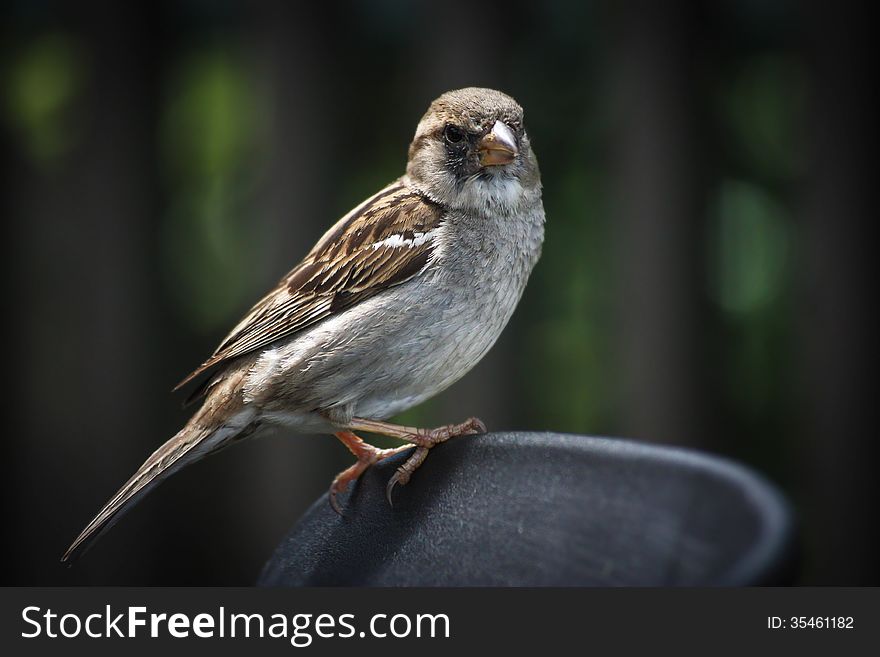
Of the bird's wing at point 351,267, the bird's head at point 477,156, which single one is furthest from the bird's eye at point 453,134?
the bird's wing at point 351,267

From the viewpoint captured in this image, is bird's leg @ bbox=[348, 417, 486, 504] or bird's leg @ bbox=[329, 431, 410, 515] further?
bird's leg @ bbox=[329, 431, 410, 515]

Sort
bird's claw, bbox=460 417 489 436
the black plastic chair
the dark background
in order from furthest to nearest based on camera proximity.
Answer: the dark background < bird's claw, bbox=460 417 489 436 < the black plastic chair

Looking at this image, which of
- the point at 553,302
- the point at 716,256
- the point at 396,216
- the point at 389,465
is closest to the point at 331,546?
the point at 389,465

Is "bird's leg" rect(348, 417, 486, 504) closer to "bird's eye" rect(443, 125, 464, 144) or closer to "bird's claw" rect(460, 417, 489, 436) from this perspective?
"bird's claw" rect(460, 417, 489, 436)

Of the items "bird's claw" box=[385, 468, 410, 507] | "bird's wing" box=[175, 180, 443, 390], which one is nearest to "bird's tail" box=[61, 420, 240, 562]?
"bird's wing" box=[175, 180, 443, 390]

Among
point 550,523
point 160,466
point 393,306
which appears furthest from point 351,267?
point 550,523

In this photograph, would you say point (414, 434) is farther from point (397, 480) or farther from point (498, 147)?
point (498, 147)

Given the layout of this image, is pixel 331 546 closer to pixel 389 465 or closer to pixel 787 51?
pixel 389 465
